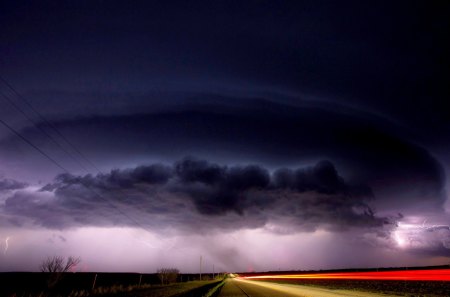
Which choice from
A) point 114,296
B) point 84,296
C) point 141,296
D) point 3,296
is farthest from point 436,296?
point 3,296

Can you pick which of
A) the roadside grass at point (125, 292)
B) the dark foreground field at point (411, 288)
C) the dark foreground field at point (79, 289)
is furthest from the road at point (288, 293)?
the dark foreground field at point (411, 288)

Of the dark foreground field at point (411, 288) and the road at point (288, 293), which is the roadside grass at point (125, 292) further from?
the dark foreground field at point (411, 288)

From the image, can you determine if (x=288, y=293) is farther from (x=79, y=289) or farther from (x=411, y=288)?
(x=79, y=289)

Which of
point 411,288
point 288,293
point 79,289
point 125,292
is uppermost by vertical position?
point 79,289

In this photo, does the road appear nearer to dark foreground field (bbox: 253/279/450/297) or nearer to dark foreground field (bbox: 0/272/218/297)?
dark foreground field (bbox: 0/272/218/297)

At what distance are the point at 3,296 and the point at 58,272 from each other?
515 centimetres

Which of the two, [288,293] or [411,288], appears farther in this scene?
[411,288]

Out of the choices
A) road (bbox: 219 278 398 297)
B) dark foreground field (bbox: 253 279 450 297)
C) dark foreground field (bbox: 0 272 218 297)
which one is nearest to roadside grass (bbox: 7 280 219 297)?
dark foreground field (bbox: 0 272 218 297)

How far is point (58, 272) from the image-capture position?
3309 cm

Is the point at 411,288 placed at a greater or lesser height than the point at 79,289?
lesser

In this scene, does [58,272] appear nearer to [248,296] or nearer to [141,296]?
[141,296]

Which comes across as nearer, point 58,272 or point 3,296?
point 3,296

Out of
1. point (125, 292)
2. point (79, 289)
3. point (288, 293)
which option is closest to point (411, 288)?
point (288, 293)

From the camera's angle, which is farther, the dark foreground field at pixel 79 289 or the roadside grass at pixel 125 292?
the dark foreground field at pixel 79 289
